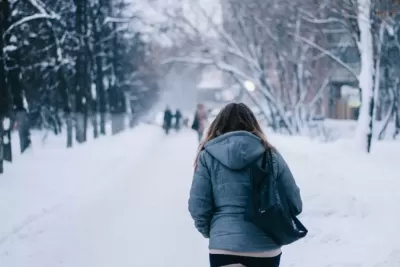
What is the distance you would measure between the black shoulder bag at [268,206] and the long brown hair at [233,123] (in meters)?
0.21

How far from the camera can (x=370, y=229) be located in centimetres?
795

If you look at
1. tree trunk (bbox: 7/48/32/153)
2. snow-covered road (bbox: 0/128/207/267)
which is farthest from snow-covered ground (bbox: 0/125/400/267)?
tree trunk (bbox: 7/48/32/153)

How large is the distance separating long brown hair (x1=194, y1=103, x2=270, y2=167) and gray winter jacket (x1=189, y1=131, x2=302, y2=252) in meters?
0.09

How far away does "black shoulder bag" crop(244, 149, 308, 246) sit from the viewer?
3264mm

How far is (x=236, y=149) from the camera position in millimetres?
3338

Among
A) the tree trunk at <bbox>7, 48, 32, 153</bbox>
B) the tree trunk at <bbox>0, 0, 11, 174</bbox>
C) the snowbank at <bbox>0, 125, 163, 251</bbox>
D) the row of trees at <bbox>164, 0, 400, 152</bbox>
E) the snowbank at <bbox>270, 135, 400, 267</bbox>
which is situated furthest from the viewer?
the row of trees at <bbox>164, 0, 400, 152</bbox>

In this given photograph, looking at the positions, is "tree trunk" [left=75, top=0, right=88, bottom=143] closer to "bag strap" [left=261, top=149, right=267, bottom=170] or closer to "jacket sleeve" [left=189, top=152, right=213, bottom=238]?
"jacket sleeve" [left=189, top=152, right=213, bottom=238]

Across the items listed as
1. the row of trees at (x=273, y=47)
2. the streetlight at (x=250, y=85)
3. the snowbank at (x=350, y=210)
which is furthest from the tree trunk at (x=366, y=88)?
the streetlight at (x=250, y=85)

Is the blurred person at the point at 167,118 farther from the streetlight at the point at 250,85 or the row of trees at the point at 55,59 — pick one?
the streetlight at the point at 250,85

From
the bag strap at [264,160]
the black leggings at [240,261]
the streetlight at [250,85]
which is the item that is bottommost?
the streetlight at [250,85]

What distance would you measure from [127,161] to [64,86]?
6516mm

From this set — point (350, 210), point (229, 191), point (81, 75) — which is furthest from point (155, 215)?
point (81, 75)

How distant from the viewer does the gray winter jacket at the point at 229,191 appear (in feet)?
→ 10.9

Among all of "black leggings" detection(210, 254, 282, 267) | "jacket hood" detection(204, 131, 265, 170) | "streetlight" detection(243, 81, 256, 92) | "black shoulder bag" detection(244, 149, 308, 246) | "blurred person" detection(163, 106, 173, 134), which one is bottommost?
"blurred person" detection(163, 106, 173, 134)
